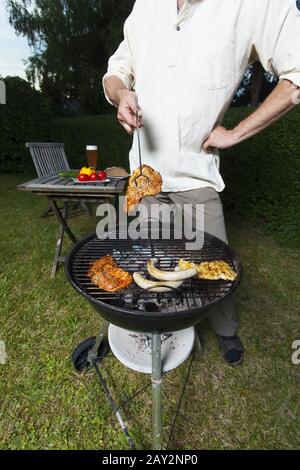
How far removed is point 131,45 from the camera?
1902 millimetres

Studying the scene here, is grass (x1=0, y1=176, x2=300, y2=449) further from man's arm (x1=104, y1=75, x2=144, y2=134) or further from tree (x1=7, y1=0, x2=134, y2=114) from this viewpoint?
tree (x1=7, y1=0, x2=134, y2=114)

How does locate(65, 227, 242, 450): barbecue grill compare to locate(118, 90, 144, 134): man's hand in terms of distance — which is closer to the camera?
locate(65, 227, 242, 450): barbecue grill

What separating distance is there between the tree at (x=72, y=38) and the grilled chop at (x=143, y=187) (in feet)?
25.2

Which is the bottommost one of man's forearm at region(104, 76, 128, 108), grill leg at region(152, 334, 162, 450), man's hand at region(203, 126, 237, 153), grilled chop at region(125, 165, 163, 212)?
grill leg at region(152, 334, 162, 450)

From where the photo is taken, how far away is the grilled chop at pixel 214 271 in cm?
133

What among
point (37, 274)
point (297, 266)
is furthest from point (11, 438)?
point (297, 266)

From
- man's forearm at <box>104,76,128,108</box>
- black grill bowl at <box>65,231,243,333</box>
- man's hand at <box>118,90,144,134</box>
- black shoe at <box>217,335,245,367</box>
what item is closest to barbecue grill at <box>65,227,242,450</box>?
black grill bowl at <box>65,231,243,333</box>

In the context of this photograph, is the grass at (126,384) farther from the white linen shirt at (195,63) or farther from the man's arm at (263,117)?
the man's arm at (263,117)

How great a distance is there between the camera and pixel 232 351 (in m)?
2.23

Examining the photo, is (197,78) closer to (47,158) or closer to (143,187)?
(143,187)

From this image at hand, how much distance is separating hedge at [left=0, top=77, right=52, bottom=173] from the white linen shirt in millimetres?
7205

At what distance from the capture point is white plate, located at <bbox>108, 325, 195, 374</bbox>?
69.6 inches

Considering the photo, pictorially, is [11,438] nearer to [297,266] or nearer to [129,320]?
[129,320]

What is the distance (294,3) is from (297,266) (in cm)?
287
